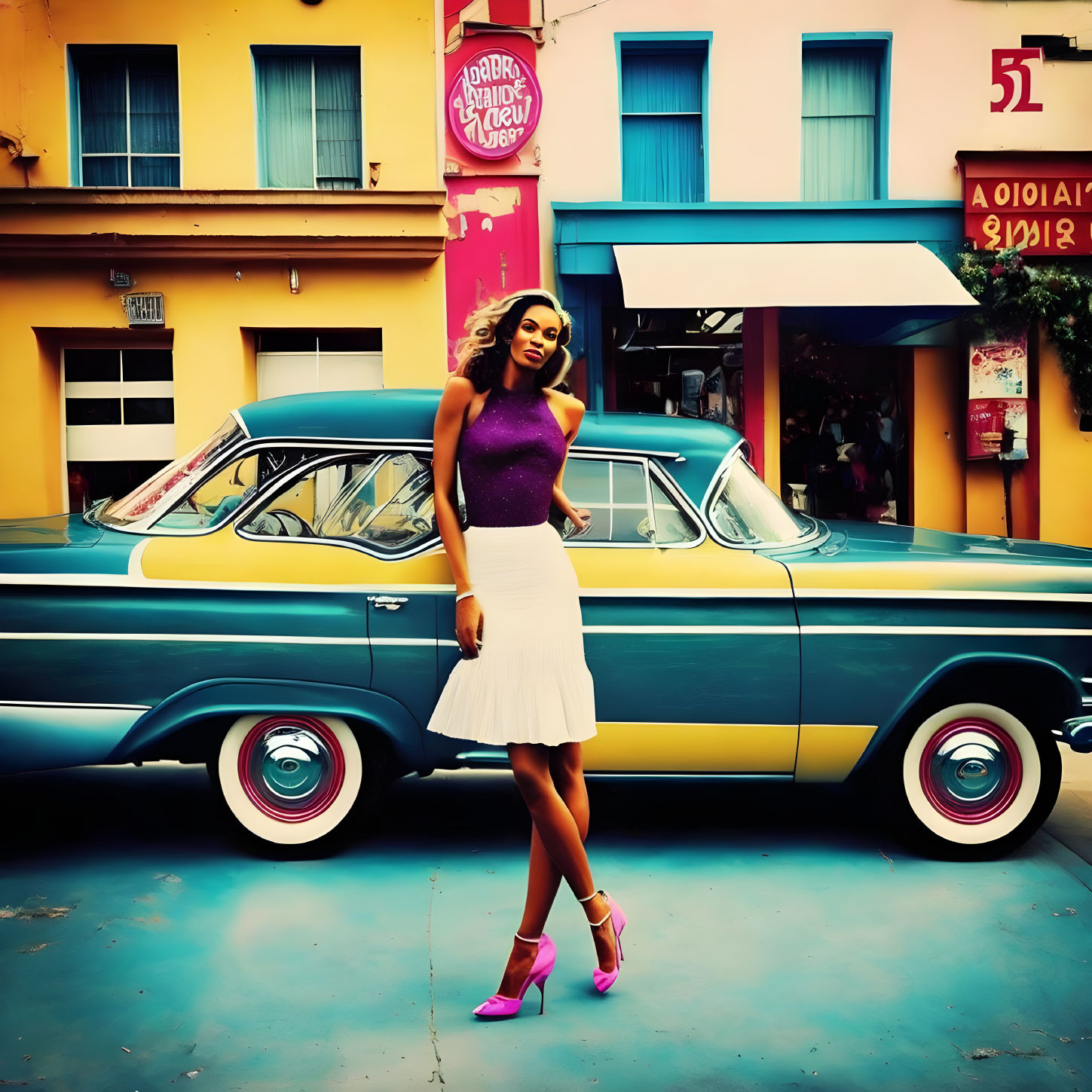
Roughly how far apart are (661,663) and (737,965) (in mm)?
1156

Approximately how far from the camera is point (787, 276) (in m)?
9.91

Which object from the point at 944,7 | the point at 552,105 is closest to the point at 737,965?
the point at 552,105

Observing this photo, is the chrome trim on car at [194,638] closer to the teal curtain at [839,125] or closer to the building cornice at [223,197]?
the building cornice at [223,197]

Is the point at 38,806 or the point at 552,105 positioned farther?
the point at 552,105

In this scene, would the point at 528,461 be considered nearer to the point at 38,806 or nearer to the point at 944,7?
the point at 38,806

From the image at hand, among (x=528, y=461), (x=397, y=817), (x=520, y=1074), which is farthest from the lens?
(x=397, y=817)

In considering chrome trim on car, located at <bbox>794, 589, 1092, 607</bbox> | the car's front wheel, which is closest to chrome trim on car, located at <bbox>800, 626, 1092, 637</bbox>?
chrome trim on car, located at <bbox>794, 589, 1092, 607</bbox>

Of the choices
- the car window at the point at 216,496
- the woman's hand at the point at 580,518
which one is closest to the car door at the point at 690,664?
the woman's hand at the point at 580,518

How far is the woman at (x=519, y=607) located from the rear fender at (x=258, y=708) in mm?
1061

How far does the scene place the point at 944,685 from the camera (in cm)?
423

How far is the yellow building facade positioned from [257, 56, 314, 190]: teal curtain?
21 mm

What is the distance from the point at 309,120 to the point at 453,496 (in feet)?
29.8

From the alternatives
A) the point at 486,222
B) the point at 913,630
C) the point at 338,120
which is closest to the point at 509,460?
the point at 913,630

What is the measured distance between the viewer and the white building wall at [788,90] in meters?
10.7
